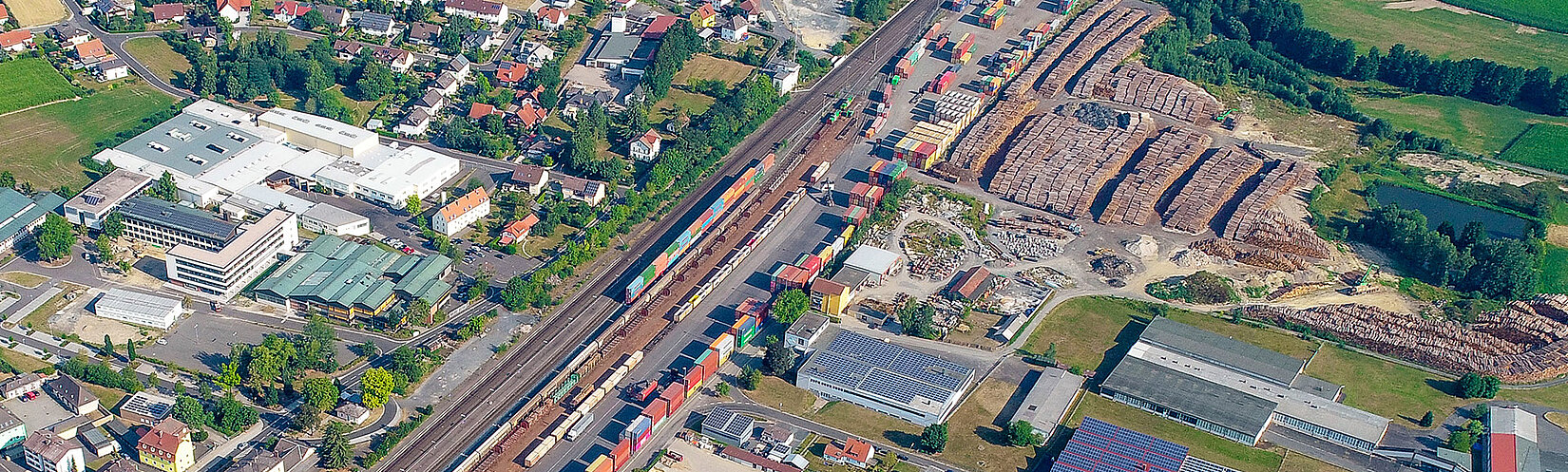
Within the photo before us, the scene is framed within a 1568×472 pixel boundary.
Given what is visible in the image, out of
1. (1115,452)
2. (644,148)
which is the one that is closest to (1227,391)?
(1115,452)

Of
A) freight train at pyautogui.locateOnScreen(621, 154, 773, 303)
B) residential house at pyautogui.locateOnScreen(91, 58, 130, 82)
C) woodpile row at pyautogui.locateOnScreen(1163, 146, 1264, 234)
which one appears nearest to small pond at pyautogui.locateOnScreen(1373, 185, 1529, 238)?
woodpile row at pyautogui.locateOnScreen(1163, 146, 1264, 234)

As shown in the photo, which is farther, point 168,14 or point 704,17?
point 704,17

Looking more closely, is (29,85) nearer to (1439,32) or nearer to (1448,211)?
(1448,211)

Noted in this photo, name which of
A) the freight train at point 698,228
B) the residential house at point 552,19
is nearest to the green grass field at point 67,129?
the residential house at point 552,19

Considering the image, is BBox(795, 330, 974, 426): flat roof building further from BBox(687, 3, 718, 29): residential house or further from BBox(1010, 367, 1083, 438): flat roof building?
BBox(687, 3, 718, 29): residential house

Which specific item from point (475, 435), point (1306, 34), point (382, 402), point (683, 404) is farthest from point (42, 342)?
point (1306, 34)

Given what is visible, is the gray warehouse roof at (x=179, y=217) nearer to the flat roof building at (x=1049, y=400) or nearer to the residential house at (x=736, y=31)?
the flat roof building at (x=1049, y=400)
